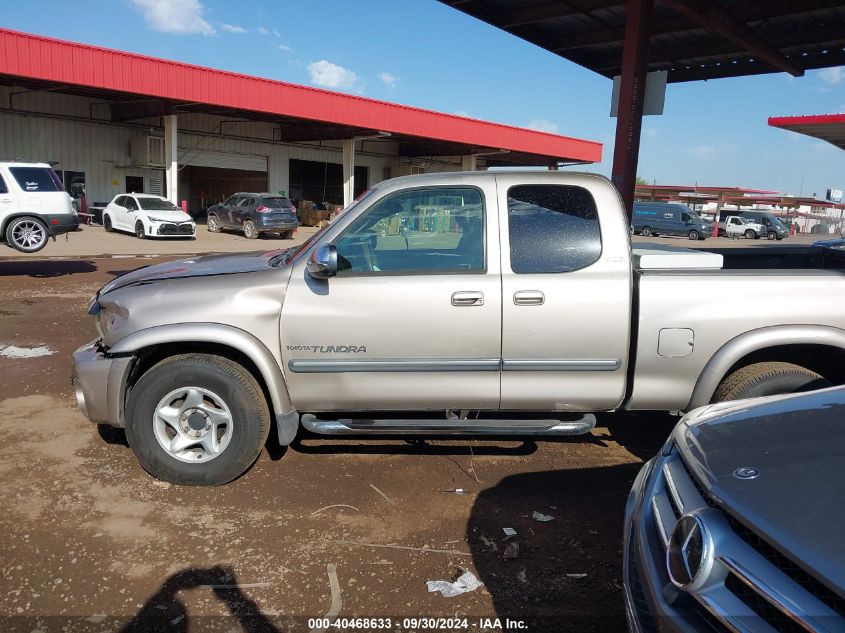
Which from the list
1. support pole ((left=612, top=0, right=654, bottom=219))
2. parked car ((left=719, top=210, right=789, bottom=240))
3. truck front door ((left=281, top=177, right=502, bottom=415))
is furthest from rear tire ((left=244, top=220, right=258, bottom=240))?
parked car ((left=719, top=210, right=789, bottom=240))

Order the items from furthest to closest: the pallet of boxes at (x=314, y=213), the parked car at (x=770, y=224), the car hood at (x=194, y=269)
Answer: the parked car at (x=770, y=224) < the pallet of boxes at (x=314, y=213) < the car hood at (x=194, y=269)

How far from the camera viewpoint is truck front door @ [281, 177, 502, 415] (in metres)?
3.73

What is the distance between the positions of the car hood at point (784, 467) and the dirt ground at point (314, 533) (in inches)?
40.9

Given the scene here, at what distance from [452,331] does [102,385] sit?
2140mm

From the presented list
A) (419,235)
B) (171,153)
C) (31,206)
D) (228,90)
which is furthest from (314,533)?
(171,153)

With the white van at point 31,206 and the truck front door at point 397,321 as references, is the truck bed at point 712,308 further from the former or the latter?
the white van at point 31,206

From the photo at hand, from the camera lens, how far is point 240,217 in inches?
1037

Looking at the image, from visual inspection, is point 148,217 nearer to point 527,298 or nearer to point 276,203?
point 276,203

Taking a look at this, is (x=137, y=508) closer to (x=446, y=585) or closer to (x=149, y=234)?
(x=446, y=585)

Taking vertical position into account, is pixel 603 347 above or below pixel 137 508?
above

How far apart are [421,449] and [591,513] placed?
1.33 metres

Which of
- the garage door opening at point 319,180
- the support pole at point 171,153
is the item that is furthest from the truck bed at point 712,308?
the garage door opening at point 319,180

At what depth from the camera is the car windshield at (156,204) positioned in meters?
23.6

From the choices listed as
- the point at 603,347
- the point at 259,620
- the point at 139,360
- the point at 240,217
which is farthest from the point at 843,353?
the point at 240,217
